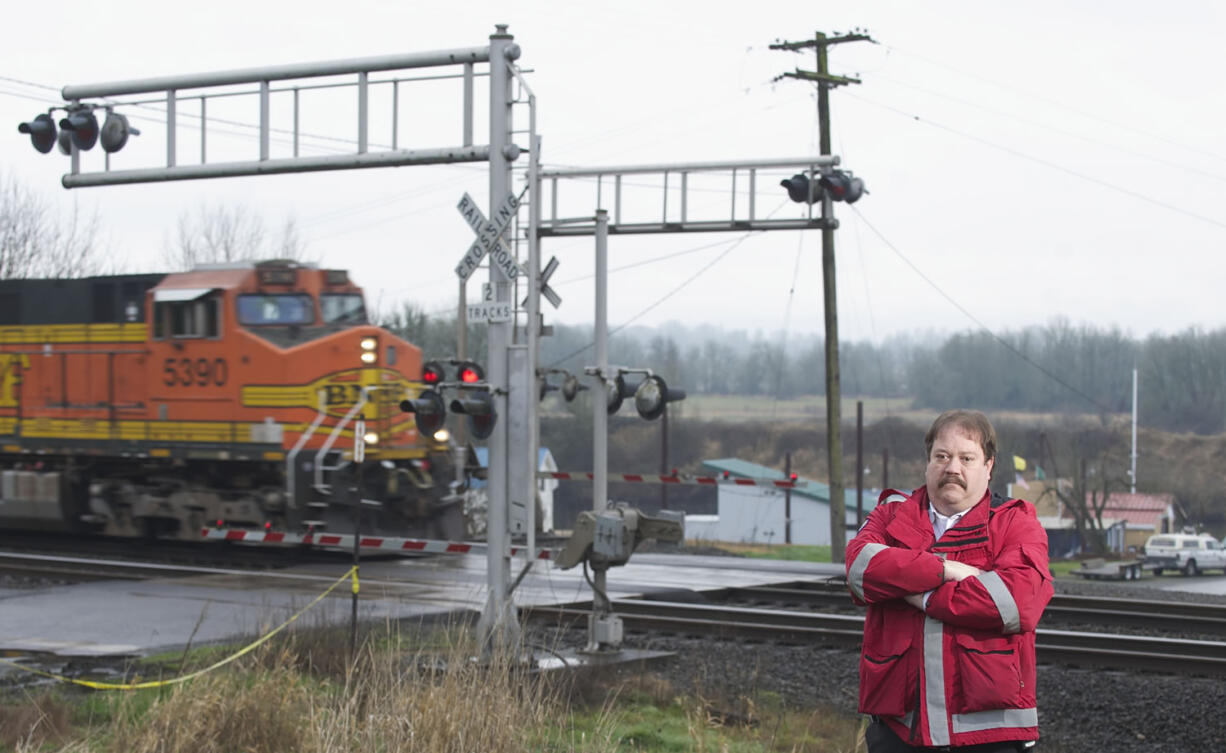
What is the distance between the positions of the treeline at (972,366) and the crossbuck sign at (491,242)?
29.3 meters

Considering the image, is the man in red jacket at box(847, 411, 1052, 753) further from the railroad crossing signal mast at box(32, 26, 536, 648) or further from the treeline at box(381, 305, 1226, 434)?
the treeline at box(381, 305, 1226, 434)

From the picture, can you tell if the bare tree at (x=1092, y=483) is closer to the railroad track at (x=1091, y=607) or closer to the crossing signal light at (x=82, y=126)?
the railroad track at (x=1091, y=607)

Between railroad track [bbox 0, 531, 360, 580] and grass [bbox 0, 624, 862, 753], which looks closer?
grass [bbox 0, 624, 862, 753]

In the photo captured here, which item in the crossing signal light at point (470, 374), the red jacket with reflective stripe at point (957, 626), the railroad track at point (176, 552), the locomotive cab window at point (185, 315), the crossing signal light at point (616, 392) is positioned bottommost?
the railroad track at point (176, 552)

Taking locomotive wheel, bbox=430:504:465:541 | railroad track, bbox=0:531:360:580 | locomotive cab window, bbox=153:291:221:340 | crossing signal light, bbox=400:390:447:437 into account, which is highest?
locomotive cab window, bbox=153:291:221:340

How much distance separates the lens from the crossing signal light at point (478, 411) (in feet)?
32.7

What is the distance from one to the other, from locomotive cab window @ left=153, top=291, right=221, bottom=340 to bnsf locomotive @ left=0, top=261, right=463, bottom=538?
0.10 ft

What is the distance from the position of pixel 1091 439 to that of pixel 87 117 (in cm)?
7712

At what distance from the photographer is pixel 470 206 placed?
10.1m

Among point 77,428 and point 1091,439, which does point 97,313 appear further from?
point 1091,439

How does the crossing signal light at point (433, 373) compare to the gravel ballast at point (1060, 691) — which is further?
the crossing signal light at point (433, 373)

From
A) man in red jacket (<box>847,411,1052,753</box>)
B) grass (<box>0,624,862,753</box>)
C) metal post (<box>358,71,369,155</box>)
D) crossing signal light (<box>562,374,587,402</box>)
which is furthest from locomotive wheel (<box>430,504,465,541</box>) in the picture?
man in red jacket (<box>847,411,1052,753</box>)

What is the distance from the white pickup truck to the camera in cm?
Answer: 3719

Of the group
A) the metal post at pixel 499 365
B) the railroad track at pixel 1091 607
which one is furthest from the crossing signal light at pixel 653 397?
the railroad track at pixel 1091 607
